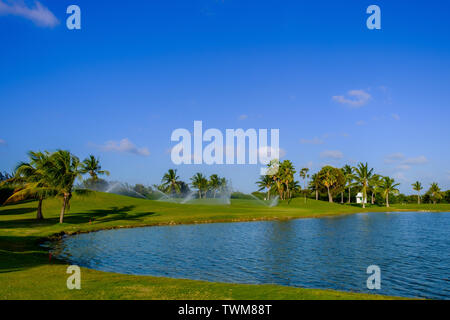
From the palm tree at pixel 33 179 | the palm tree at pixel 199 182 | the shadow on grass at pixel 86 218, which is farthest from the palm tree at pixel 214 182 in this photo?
the palm tree at pixel 33 179

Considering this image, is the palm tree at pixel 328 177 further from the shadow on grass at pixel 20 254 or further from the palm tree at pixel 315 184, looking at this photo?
the shadow on grass at pixel 20 254

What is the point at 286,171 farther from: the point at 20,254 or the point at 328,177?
the point at 20,254

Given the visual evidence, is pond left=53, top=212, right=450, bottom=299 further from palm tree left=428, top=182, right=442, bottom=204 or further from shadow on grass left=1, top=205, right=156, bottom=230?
palm tree left=428, top=182, right=442, bottom=204

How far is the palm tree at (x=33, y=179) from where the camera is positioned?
54.7 metres

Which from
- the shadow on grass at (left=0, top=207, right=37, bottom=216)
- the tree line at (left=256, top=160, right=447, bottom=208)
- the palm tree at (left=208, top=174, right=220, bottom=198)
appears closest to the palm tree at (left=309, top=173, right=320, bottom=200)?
the tree line at (left=256, top=160, right=447, bottom=208)

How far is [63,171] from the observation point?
54.5 metres

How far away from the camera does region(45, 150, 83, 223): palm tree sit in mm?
53350

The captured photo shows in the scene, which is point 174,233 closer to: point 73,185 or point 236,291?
point 73,185

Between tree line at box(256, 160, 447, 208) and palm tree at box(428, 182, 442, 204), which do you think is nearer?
tree line at box(256, 160, 447, 208)

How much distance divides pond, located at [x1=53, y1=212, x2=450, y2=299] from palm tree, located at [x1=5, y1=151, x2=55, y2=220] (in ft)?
44.9

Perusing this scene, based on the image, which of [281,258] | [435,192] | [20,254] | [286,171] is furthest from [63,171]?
[435,192]

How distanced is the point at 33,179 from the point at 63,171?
34.9 ft

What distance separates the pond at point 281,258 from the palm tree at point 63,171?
10976 mm
